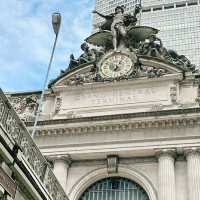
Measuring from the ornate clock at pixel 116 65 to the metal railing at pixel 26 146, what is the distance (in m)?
12.6

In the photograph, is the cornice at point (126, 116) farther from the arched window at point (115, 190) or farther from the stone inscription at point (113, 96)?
the arched window at point (115, 190)

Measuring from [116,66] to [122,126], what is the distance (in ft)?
12.7

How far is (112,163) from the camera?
23672 millimetres

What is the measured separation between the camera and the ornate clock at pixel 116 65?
26.2m

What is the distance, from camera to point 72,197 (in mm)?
23312

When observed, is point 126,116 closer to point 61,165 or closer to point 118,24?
point 61,165

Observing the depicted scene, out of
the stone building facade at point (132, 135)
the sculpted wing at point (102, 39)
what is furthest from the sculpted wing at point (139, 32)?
the stone building facade at point (132, 135)

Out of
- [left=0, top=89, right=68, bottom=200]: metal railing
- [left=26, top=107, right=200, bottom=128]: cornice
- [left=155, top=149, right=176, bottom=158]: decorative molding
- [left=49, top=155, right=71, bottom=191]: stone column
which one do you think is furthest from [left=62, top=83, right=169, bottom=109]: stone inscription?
[left=0, top=89, right=68, bottom=200]: metal railing

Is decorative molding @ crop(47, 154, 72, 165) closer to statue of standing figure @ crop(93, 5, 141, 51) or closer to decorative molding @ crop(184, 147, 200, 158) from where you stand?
decorative molding @ crop(184, 147, 200, 158)

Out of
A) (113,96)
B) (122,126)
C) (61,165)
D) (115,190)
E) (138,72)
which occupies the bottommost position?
(115,190)

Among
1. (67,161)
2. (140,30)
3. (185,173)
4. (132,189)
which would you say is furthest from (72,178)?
(140,30)

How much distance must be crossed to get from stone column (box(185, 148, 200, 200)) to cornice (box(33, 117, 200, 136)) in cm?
146

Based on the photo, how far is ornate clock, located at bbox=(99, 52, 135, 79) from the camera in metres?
26.2

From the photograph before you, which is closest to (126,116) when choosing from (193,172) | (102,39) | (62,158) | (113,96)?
(113,96)
